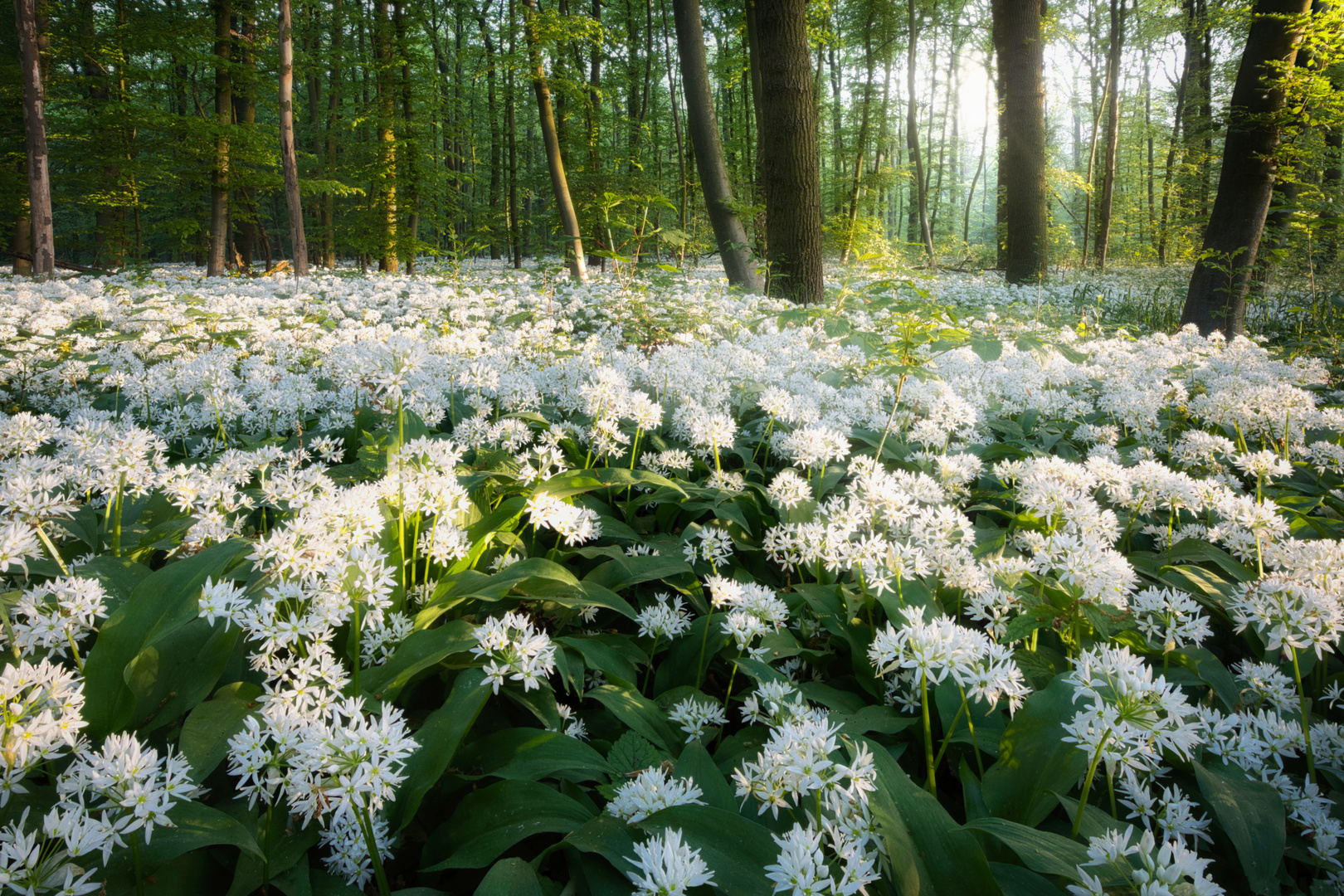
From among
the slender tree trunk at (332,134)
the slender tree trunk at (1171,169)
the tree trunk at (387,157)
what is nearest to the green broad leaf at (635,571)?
the tree trunk at (387,157)

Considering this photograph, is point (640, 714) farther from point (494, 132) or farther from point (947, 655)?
point (494, 132)

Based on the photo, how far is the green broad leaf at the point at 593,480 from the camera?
2.26 metres

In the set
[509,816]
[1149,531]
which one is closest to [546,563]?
[509,816]

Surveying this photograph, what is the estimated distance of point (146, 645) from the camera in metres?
1.36

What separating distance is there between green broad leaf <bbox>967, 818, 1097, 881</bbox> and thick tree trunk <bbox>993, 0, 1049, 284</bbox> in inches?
462

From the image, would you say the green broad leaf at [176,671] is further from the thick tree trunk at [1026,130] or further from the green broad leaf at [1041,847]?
the thick tree trunk at [1026,130]

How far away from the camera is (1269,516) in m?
2.03

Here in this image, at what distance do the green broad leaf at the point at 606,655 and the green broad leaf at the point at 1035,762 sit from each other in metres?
0.97

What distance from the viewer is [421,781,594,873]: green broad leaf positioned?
121 cm

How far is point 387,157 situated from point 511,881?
618 inches

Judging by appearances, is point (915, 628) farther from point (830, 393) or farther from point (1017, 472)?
point (830, 393)

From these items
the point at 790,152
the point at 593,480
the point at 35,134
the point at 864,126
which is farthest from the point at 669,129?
the point at 593,480

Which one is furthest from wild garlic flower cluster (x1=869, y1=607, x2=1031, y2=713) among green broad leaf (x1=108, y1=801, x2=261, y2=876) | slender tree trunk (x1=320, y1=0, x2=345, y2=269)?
slender tree trunk (x1=320, y1=0, x2=345, y2=269)

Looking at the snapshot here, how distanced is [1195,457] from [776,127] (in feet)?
20.1
